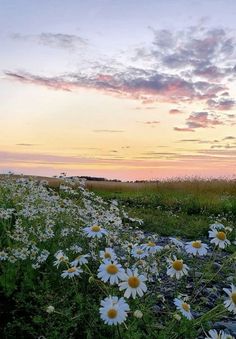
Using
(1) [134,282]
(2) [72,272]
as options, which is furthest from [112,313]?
(2) [72,272]

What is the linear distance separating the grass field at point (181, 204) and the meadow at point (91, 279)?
119 inches

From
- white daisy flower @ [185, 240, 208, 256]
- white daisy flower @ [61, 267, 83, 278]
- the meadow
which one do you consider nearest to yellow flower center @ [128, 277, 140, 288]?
the meadow

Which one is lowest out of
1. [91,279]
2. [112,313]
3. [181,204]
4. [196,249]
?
[181,204]

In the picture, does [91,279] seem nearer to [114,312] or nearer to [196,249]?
[114,312]

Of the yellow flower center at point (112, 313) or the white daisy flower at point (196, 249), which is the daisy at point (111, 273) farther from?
the white daisy flower at point (196, 249)

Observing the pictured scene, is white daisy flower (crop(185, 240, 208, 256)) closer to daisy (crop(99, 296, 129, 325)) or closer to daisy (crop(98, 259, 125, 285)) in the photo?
daisy (crop(98, 259, 125, 285))

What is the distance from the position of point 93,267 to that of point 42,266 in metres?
0.55

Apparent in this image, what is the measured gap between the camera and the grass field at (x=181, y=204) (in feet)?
40.0

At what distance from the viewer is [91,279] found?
3398 mm

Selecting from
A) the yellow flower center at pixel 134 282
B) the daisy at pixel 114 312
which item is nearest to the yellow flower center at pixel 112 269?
the yellow flower center at pixel 134 282

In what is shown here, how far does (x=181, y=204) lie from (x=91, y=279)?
1305cm

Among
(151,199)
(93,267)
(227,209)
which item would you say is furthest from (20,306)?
(151,199)

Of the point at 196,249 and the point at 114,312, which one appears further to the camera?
the point at 196,249

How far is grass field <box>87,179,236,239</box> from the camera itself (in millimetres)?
12182
